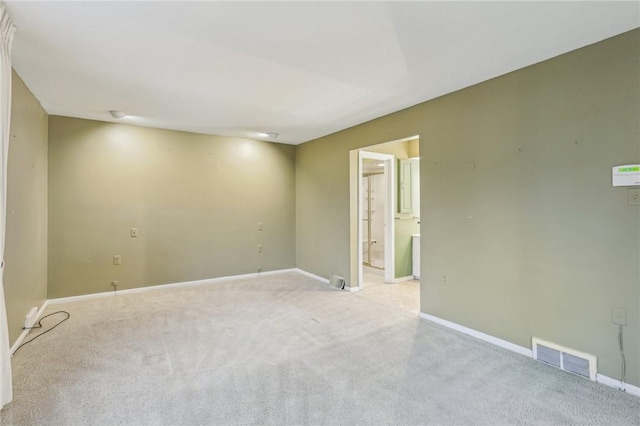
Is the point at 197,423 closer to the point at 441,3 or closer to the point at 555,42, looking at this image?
the point at 441,3

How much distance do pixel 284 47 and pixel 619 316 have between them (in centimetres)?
311

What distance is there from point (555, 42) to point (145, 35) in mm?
2950

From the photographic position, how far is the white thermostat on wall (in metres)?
2.11

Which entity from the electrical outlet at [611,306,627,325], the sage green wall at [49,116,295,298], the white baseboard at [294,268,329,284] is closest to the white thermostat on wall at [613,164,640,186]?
the electrical outlet at [611,306,627,325]

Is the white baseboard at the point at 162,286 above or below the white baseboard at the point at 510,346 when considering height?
above

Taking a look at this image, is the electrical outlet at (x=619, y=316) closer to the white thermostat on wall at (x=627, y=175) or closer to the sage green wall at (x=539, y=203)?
the sage green wall at (x=539, y=203)

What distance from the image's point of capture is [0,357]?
6.25 ft

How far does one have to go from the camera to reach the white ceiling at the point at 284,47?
192cm

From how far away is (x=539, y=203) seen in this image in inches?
103

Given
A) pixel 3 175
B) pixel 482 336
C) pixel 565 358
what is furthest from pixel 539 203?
pixel 3 175

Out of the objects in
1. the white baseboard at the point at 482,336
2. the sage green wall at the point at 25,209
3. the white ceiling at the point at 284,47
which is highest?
the white ceiling at the point at 284,47

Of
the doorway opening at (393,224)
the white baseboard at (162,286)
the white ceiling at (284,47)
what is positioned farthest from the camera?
the doorway opening at (393,224)

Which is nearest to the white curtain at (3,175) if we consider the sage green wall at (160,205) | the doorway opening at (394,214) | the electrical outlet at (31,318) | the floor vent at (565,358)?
the electrical outlet at (31,318)

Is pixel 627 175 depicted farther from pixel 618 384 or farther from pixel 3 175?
pixel 3 175
